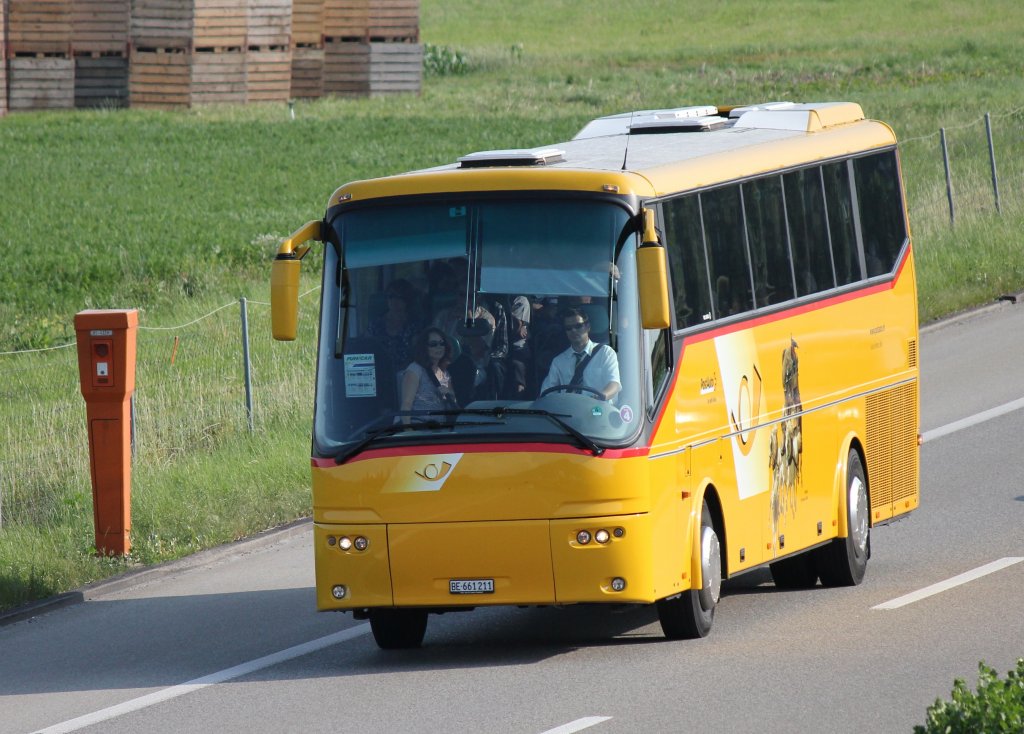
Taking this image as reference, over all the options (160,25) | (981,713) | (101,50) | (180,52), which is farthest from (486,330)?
(101,50)

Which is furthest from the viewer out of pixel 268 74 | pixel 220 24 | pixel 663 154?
pixel 268 74

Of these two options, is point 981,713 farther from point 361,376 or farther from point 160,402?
point 160,402

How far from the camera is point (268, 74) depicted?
188ft

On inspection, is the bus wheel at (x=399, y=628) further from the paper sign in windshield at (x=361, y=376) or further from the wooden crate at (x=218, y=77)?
the wooden crate at (x=218, y=77)

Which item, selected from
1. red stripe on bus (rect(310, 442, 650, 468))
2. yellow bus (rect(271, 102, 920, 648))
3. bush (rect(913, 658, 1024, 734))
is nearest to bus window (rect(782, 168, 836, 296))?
yellow bus (rect(271, 102, 920, 648))

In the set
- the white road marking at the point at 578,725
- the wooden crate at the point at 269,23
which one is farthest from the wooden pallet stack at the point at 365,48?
the white road marking at the point at 578,725

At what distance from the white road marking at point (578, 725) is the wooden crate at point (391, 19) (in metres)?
53.5

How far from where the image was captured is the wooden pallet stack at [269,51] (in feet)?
186

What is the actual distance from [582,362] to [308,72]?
51.5 metres

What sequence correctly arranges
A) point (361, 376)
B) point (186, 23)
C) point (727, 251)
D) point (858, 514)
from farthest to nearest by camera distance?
point (186, 23) → point (858, 514) → point (727, 251) → point (361, 376)

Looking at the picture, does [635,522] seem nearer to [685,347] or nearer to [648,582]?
[648,582]

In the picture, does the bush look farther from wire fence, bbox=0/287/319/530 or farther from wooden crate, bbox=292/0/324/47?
wooden crate, bbox=292/0/324/47

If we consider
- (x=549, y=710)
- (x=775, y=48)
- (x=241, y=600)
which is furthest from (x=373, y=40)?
(x=549, y=710)

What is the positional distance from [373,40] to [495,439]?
52.6 metres
